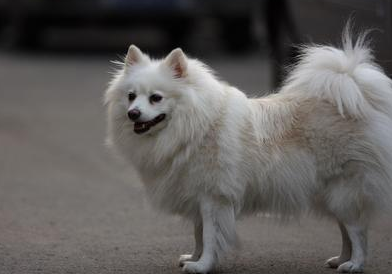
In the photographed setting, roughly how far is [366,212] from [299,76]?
1041mm

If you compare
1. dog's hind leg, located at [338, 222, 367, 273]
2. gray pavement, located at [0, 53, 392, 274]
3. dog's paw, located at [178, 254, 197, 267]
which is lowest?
gray pavement, located at [0, 53, 392, 274]

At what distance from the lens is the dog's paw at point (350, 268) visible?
6145mm

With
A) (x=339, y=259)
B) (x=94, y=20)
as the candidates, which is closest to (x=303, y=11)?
(x=339, y=259)

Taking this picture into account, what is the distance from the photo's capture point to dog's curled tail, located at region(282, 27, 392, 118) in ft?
20.1

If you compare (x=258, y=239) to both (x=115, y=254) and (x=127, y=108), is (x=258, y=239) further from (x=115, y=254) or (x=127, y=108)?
(x=127, y=108)

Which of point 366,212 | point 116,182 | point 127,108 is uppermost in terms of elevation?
point 127,108

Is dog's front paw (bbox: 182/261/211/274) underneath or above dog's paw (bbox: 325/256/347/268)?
above

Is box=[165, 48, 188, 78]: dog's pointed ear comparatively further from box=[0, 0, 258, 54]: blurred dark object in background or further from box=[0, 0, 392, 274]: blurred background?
box=[0, 0, 258, 54]: blurred dark object in background

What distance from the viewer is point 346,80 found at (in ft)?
20.4

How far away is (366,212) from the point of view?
241 inches

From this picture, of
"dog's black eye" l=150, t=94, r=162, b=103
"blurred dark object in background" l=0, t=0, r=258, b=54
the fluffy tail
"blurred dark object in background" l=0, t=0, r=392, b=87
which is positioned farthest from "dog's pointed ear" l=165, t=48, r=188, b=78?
"blurred dark object in background" l=0, t=0, r=258, b=54

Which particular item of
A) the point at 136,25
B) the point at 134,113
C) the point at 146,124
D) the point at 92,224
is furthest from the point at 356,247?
the point at 136,25

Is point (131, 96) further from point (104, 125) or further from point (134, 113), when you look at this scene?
point (104, 125)

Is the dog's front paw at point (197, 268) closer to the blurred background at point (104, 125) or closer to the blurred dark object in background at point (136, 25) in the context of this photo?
the blurred background at point (104, 125)
